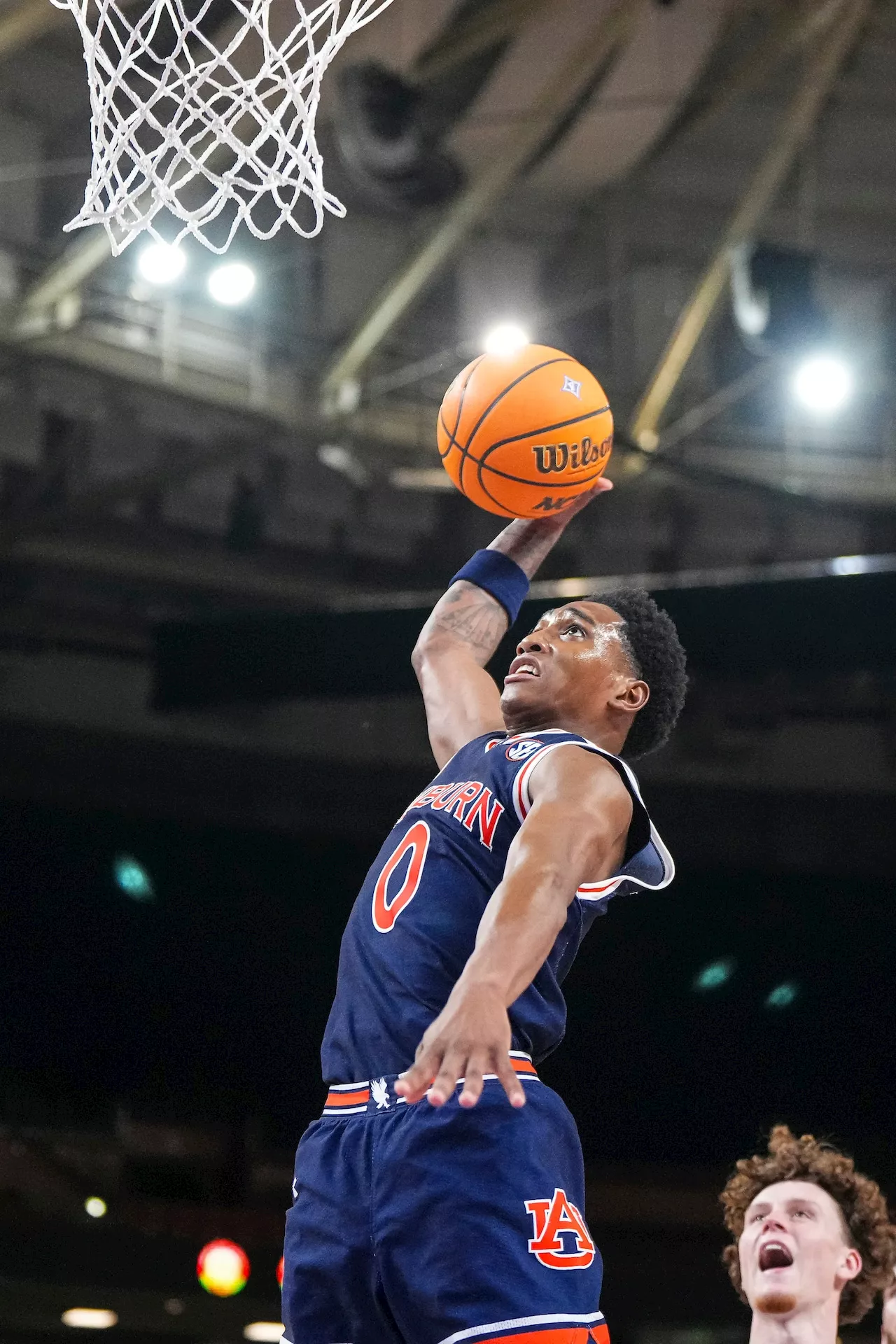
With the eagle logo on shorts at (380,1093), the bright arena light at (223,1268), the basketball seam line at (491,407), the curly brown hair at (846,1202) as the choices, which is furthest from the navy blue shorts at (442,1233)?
the bright arena light at (223,1268)

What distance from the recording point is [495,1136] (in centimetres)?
237

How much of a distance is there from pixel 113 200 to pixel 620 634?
59.2 inches

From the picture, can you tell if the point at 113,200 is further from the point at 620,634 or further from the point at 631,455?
the point at 631,455

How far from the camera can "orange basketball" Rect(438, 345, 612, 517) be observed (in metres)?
3.49

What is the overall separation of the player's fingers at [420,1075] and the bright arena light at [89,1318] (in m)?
6.74

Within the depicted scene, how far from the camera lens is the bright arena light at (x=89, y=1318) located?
7836 mm

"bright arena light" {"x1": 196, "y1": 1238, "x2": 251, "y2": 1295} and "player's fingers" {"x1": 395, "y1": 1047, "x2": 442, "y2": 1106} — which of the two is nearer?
"player's fingers" {"x1": 395, "y1": 1047, "x2": 442, "y2": 1106}

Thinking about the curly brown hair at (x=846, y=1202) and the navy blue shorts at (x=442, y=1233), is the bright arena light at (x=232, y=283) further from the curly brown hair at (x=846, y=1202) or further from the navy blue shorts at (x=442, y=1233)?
the navy blue shorts at (x=442, y=1233)

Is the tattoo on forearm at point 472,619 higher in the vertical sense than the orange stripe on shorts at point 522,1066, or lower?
higher

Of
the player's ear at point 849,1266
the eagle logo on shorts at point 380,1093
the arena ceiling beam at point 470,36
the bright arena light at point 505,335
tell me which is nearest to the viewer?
the eagle logo on shorts at point 380,1093

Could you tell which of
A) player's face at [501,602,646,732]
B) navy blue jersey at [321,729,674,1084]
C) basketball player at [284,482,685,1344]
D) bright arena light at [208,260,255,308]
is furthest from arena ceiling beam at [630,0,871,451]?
navy blue jersey at [321,729,674,1084]

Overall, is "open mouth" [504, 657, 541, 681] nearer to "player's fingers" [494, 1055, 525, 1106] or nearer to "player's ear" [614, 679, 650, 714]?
"player's ear" [614, 679, 650, 714]

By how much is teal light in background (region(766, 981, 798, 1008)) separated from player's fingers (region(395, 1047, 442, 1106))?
21.5ft

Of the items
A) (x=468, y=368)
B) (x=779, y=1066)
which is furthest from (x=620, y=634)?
(x=779, y=1066)
